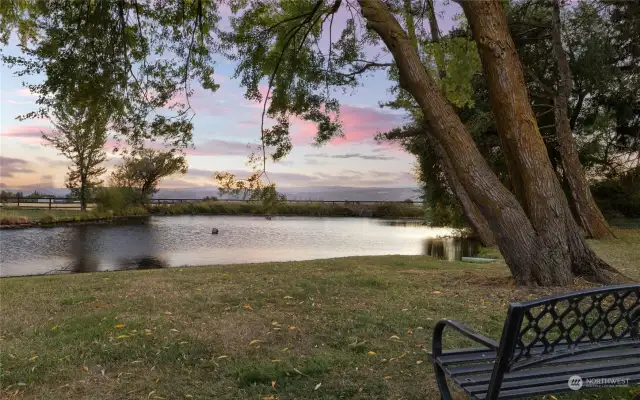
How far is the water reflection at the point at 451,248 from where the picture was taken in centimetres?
1582

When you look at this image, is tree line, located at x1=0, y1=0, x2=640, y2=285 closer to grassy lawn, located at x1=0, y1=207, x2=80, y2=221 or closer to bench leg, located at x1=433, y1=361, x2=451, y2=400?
bench leg, located at x1=433, y1=361, x2=451, y2=400

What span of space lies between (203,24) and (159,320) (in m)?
7.60

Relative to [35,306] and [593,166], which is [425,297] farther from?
[593,166]

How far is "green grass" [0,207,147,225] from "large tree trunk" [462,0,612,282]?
27436mm

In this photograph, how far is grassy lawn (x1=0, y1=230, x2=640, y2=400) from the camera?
329cm

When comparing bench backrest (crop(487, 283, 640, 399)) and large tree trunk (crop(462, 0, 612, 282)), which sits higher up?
large tree trunk (crop(462, 0, 612, 282))

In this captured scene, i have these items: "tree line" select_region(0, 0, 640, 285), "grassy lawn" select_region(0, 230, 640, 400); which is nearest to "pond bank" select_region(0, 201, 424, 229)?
"tree line" select_region(0, 0, 640, 285)

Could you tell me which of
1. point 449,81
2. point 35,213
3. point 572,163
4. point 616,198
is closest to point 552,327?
point 449,81

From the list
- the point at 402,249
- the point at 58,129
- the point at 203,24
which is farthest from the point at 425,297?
the point at 58,129

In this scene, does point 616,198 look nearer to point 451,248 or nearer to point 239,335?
point 451,248

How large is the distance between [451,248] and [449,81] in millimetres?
8743

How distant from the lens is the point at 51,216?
94.1 feet

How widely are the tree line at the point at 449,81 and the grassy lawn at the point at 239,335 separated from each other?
1391 mm

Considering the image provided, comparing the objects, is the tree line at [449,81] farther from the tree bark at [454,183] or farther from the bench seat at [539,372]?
the bench seat at [539,372]
